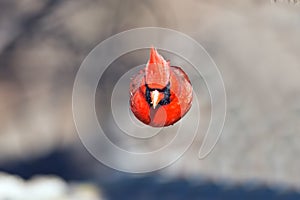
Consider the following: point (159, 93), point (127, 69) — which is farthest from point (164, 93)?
point (127, 69)

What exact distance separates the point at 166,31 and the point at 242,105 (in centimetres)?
18

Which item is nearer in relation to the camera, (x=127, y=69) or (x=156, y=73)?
(x=156, y=73)

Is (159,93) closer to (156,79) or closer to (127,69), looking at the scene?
(156,79)

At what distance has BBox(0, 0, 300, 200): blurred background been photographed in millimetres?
1089

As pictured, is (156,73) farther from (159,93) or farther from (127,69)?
(127,69)

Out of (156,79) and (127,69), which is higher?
(127,69)

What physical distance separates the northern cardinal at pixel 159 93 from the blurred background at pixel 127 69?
7cm

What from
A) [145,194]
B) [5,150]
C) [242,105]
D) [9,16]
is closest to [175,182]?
[145,194]

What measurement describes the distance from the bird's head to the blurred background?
0.56 ft

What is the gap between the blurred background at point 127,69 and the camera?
1089mm

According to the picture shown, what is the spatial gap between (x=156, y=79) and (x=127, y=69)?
197 millimetres

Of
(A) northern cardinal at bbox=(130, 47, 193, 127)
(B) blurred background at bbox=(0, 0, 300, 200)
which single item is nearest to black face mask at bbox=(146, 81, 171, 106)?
(A) northern cardinal at bbox=(130, 47, 193, 127)

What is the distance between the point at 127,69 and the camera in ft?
3.64

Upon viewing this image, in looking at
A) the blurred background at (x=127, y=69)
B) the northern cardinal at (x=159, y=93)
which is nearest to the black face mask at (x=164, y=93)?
the northern cardinal at (x=159, y=93)
